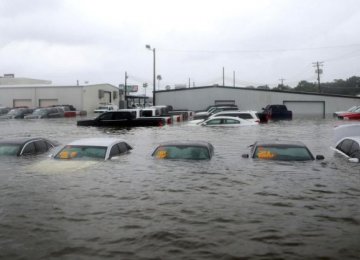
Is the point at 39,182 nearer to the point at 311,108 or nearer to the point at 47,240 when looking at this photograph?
the point at 47,240

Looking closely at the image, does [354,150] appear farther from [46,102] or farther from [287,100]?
[46,102]

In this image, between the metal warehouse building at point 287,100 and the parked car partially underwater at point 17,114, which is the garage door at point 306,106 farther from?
the parked car partially underwater at point 17,114

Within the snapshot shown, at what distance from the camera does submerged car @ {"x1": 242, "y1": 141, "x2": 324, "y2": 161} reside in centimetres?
1304

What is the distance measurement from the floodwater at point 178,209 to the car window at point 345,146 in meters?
0.97

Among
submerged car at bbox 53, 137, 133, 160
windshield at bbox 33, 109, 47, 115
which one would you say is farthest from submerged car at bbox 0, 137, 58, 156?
windshield at bbox 33, 109, 47, 115

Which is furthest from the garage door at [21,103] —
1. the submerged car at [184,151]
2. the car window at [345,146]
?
the car window at [345,146]

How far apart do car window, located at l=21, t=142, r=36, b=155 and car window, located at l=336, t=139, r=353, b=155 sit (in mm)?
9728

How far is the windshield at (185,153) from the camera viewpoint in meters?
13.3

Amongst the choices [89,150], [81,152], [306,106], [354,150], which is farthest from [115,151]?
[306,106]

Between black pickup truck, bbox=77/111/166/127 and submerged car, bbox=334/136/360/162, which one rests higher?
black pickup truck, bbox=77/111/166/127

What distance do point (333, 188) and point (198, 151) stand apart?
168 inches

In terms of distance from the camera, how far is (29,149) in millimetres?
14680

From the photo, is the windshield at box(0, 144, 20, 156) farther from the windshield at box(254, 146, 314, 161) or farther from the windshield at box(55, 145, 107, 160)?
Answer: the windshield at box(254, 146, 314, 161)

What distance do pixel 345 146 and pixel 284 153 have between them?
283 centimetres
